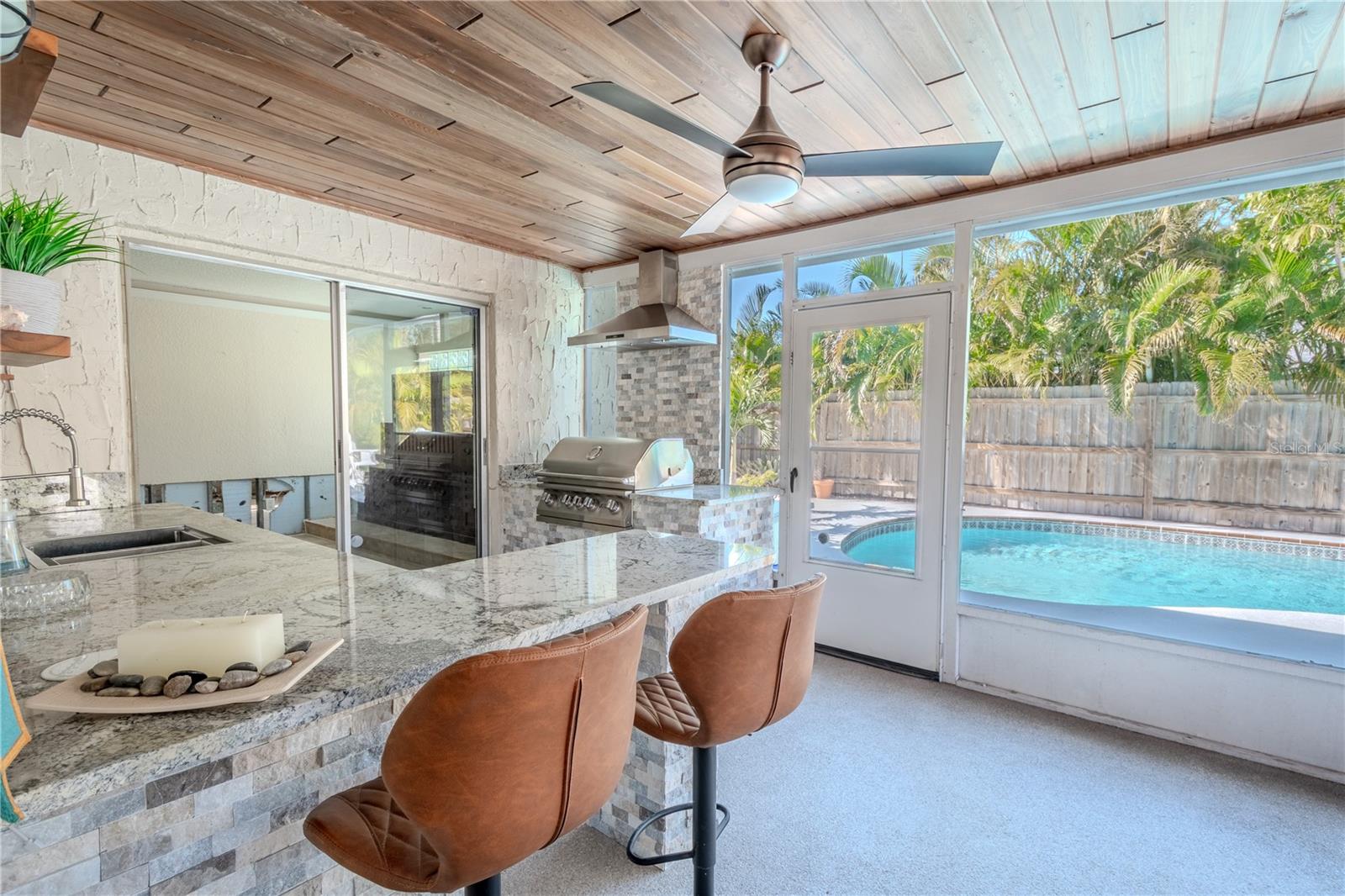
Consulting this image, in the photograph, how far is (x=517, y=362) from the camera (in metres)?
4.38

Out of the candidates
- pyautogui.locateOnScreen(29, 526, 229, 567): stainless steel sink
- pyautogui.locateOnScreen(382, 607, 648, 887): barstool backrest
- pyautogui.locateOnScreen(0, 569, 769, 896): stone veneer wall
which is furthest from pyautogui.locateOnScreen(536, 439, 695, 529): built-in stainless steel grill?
pyautogui.locateOnScreen(382, 607, 648, 887): barstool backrest

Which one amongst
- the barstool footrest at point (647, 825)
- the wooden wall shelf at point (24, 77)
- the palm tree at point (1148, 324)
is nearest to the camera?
the wooden wall shelf at point (24, 77)

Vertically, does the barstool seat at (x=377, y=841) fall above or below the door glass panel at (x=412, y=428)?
below

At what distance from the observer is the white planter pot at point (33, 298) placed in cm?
140

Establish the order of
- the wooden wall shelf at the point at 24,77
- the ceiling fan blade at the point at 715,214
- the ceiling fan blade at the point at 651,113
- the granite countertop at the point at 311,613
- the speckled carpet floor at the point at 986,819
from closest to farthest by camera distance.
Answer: the granite countertop at the point at 311,613 → the wooden wall shelf at the point at 24,77 → the ceiling fan blade at the point at 651,113 → the speckled carpet floor at the point at 986,819 → the ceiling fan blade at the point at 715,214

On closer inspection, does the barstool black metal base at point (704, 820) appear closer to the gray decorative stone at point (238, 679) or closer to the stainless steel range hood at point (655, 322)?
the gray decorative stone at point (238, 679)

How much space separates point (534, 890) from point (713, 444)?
2.74 metres

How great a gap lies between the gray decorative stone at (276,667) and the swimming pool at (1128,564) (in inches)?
120

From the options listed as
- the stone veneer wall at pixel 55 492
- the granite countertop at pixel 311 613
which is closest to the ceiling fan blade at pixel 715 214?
the granite countertop at pixel 311 613

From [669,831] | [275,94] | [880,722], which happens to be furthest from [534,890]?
[275,94]

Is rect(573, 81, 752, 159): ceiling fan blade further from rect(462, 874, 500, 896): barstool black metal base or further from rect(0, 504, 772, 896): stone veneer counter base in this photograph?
rect(462, 874, 500, 896): barstool black metal base

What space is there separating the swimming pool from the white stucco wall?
9.08 ft

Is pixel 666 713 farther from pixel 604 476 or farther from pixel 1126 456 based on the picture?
pixel 1126 456

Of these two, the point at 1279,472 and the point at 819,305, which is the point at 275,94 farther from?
the point at 1279,472
